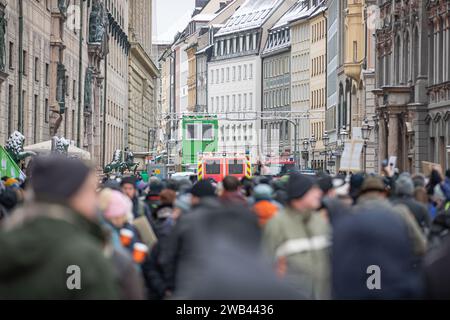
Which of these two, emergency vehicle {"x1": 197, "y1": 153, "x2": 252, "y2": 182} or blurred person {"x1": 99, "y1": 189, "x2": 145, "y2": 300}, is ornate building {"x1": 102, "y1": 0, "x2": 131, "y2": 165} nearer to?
emergency vehicle {"x1": 197, "y1": 153, "x2": 252, "y2": 182}

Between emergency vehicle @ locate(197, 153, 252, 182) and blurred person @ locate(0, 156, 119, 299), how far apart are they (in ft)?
209

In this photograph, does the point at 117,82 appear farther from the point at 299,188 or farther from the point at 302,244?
the point at 302,244

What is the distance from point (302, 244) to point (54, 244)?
5.28 m

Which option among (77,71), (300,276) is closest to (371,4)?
(77,71)

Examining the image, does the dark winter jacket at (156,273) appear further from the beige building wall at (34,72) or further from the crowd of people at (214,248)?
the beige building wall at (34,72)

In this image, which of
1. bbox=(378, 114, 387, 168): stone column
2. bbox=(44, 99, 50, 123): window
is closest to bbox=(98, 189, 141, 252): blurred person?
bbox=(378, 114, 387, 168): stone column

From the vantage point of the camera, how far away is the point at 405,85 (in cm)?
5644

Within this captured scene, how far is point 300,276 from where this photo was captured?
35.9 ft

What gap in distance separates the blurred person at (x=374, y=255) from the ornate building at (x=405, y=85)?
42.6 meters

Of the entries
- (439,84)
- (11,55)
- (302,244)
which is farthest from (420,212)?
(11,55)

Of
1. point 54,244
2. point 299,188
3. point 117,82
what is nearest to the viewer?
point 54,244

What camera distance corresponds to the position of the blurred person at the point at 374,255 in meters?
8.18

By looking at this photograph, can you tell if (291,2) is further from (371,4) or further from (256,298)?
(256,298)
